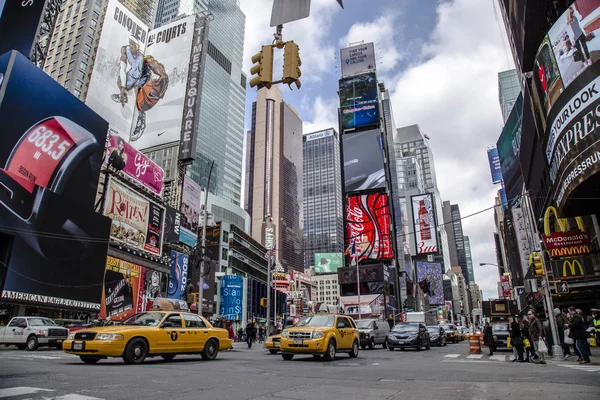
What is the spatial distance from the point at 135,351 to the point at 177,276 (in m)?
47.8

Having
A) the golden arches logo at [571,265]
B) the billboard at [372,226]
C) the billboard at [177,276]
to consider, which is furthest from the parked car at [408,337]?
the billboard at [372,226]

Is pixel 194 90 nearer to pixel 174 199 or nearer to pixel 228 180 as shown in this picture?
pixel 174 199

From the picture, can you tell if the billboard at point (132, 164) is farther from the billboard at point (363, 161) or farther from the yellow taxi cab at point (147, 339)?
the billboard at point (363, 161)

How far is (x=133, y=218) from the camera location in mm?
45375

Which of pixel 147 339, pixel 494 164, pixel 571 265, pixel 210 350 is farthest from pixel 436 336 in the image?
pixel 494 164

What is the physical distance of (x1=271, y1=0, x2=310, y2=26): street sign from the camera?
8.41 metres

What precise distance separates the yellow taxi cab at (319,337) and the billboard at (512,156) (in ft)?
160

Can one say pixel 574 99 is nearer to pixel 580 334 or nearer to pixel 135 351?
pixel 580 334

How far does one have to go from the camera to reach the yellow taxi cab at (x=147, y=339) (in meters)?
10.6

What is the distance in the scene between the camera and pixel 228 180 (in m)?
134

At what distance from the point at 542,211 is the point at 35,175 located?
149ft

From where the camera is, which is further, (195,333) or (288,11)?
(195,333)

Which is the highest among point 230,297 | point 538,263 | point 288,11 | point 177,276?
point 177,276

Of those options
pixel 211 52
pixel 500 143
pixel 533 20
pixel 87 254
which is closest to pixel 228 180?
pixel 211 52
